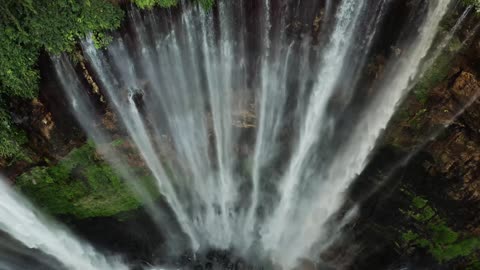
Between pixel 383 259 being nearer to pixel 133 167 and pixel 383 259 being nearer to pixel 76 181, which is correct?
pixel 133 167

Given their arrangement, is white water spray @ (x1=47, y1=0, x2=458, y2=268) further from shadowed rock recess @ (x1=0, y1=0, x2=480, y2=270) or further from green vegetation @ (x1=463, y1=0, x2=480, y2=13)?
green vegetation @ (x1=463, y1=0, x2=480, y2=13)

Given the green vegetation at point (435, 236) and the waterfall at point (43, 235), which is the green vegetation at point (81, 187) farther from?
the green vegetation at point (435, 236)

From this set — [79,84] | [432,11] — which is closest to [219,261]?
→ [79,84]

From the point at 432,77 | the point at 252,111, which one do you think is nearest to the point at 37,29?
the point at 252,111

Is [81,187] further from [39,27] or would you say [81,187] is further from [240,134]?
[240,134]

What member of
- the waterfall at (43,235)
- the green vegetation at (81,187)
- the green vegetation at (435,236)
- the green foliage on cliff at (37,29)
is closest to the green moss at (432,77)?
the green vegetation at (435,236)
